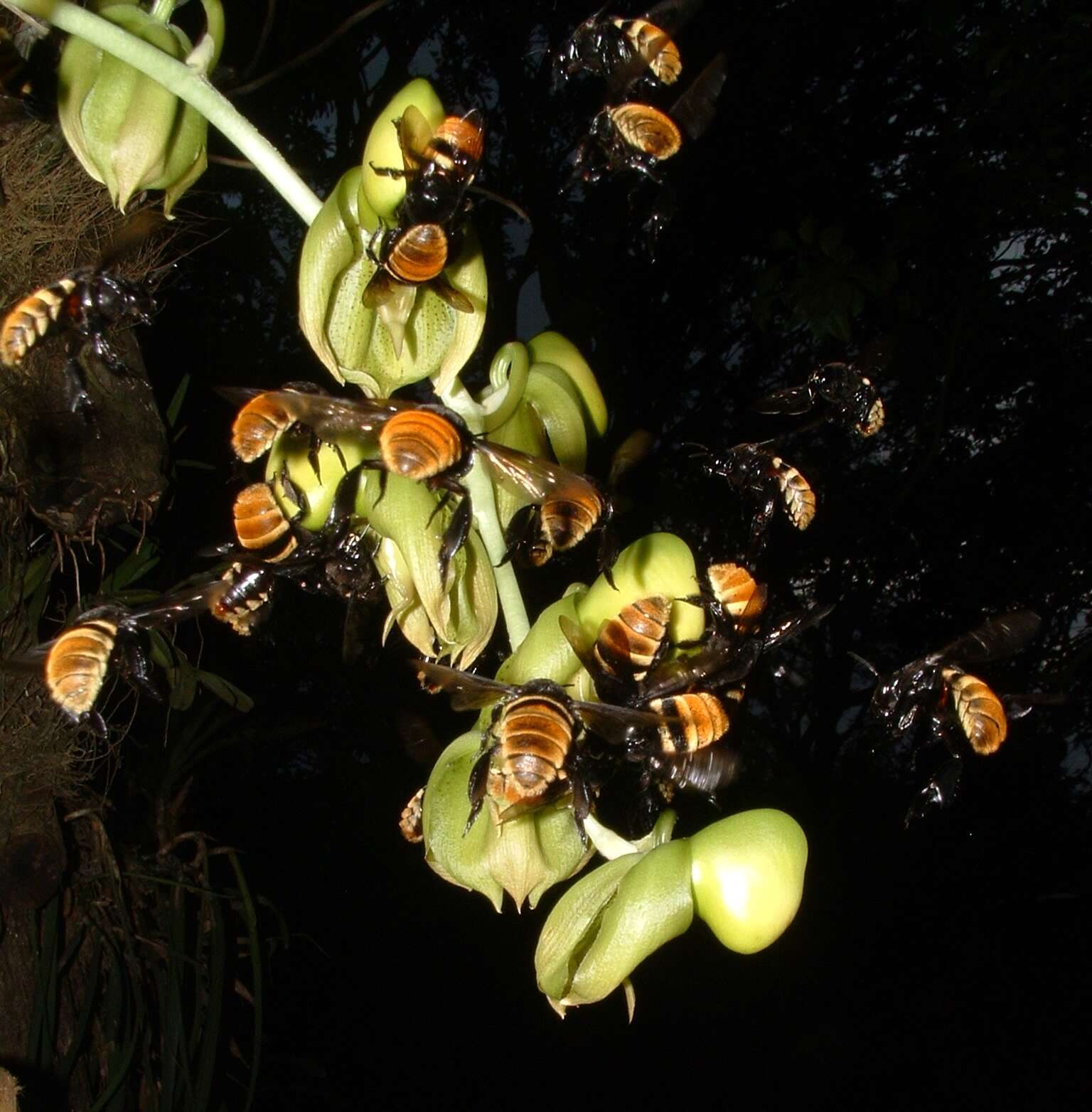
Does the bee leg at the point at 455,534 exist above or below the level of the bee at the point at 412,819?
above

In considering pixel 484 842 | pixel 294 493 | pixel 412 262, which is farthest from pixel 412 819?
pixel 412 262

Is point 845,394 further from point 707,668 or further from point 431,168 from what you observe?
point 431,168

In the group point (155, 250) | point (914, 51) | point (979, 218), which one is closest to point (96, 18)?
point (155, 250)

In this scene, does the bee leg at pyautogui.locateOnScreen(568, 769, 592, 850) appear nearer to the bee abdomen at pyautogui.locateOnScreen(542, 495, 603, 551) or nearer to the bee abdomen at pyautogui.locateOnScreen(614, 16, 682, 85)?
the bee abdomen at pyautogui.locateOnScreen(542, 495, 603, 551)

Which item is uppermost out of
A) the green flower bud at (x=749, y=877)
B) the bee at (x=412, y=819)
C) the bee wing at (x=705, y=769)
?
the bee at (x=412, y=819)

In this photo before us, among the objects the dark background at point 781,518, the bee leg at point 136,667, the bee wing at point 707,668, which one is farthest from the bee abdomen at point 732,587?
the dark background at point 781,518

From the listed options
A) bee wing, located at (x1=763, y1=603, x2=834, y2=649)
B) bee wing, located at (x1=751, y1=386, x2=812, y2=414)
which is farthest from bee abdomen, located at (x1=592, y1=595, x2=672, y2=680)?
bee wing, located at (x1=751, y1=386, x2=812, y2=414)

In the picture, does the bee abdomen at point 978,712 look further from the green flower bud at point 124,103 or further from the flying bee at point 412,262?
the green flower bud at point 124,103

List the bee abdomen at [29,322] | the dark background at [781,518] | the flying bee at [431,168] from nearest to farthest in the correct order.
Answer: the flying bee at [431,168] → the bee abdomen at [29,322] → the dark background at [781,518]
